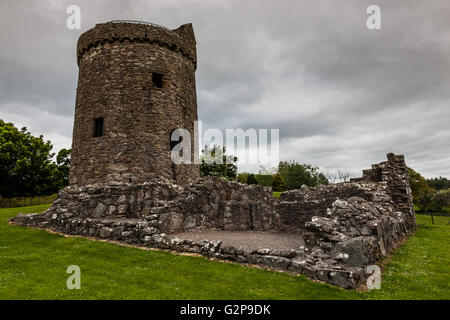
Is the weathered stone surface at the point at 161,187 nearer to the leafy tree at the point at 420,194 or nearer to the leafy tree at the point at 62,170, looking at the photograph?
the leafy tree at the point at 62,170

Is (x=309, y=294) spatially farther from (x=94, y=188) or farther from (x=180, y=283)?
(x=94, y=188)

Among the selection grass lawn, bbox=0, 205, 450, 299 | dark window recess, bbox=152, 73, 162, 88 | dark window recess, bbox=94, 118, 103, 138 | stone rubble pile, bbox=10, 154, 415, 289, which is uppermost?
dark window recess, bbox=152, 73, 162, 88

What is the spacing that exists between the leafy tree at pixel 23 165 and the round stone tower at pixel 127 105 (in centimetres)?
1746

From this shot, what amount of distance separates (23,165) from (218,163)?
2608cm

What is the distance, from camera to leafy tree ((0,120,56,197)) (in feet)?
92.6

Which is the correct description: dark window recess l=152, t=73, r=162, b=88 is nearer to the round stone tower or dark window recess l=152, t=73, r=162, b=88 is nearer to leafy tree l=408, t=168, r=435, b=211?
the round stone tower

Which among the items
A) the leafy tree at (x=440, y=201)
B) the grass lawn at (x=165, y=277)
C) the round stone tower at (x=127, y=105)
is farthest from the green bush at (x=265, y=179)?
the grass lawn at (x=165, y=277)

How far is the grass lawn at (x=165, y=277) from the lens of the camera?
17.9 ft

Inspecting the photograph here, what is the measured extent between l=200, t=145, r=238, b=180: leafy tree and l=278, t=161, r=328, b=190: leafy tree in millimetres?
14405

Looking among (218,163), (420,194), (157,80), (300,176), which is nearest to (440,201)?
(420,194)

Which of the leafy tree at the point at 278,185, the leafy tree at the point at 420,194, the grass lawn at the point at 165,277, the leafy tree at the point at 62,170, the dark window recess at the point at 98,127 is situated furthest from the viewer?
the leafy tree at the point at 278,185

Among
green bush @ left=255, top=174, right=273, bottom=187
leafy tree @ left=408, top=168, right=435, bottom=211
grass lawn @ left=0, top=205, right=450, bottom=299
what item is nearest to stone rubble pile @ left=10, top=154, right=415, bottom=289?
grass lawn @ left=0, top=205, right=450, bottom=299

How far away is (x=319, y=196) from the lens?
14898 mm
